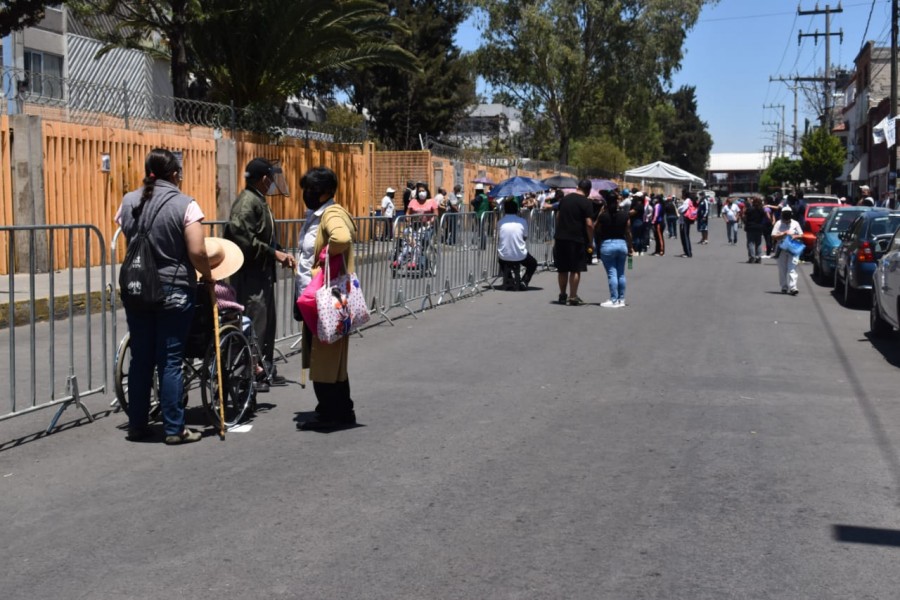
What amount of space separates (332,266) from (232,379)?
109 centimetres

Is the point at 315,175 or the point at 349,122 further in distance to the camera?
the point at 349,122

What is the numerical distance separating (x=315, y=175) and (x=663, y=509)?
3413mm

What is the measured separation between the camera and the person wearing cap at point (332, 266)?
24.0 ft

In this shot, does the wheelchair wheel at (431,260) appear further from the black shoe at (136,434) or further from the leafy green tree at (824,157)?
the leafy green tree at (824,157)

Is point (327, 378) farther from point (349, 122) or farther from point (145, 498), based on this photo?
point (349, 122)

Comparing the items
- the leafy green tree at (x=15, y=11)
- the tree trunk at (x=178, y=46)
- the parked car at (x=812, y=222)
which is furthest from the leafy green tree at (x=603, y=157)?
the leafy green tree at (x=15, y=11)

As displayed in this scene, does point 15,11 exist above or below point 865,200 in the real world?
above

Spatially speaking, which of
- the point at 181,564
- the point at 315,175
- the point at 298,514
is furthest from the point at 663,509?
the point at 315,175

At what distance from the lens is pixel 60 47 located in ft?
105

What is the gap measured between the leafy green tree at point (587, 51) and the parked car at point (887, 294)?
3720 cm

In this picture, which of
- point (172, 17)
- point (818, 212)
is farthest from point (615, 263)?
point (818, 212)

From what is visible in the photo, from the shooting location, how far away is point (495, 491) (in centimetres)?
596

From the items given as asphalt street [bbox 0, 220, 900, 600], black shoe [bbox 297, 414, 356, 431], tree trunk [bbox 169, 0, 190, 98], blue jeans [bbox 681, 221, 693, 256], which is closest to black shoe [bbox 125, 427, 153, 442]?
asphalt street [bbox 0, 220, 900, 600]

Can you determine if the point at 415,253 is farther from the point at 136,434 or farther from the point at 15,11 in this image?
the point at 136,434
